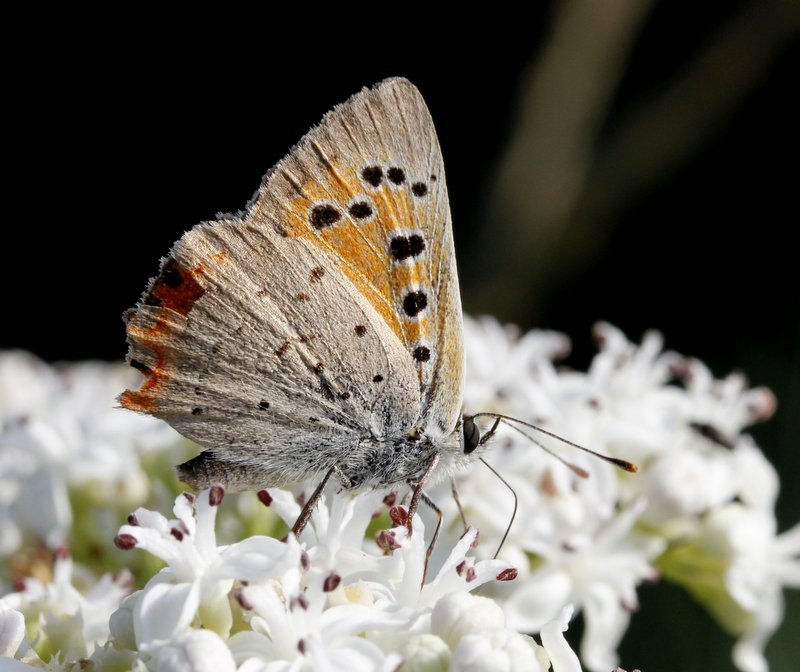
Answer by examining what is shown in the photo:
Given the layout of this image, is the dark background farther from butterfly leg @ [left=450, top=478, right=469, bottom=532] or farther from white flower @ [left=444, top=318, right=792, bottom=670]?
butterfly leg @ [left=450, top=478, right=469, bottom=532]

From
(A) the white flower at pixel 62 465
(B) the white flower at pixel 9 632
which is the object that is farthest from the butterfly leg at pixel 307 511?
(A) the white flower at pixel 62 465

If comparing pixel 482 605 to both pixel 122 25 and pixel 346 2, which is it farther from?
pixel 122 25

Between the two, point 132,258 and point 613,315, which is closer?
point 613,315

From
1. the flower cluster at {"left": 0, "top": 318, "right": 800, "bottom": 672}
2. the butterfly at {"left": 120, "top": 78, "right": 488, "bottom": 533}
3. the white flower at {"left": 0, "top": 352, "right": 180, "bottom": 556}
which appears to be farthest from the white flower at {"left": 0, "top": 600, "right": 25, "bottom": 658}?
the white flower at {"left": 0, "top": 352, "right": 180, "bottom": 556}

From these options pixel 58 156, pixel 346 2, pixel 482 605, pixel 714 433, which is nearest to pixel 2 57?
pixel 58 156

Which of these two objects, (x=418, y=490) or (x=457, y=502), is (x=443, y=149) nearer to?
(x=457, y=502)
